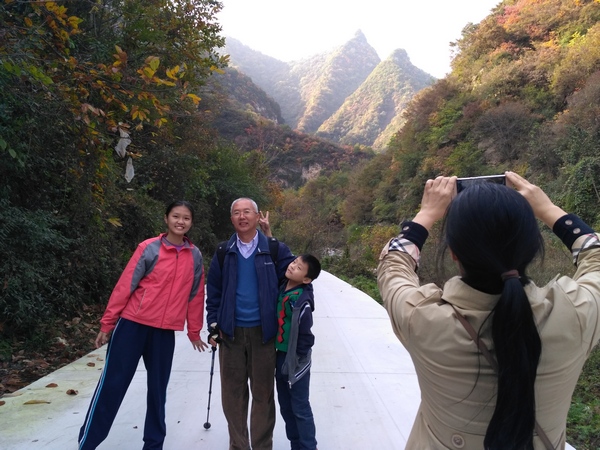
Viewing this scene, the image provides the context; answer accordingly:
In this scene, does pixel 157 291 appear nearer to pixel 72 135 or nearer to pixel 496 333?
pixel 496 333

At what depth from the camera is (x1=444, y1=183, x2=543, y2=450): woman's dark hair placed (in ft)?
3.31

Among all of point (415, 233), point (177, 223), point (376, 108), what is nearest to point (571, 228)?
point (415, 233)

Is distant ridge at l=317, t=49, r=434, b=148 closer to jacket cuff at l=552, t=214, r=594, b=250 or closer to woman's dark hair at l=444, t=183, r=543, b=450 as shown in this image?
jacket cuff at l=552, t=214, r=594, b=250

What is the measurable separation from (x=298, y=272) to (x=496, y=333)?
1.79m

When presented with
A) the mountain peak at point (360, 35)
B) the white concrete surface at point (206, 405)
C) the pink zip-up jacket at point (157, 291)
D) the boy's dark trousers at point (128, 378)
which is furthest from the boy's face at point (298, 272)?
the mountain peak at point (360, 35)

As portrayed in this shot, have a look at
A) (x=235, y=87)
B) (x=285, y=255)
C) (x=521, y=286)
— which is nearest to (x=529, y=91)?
(x=285, y=255)

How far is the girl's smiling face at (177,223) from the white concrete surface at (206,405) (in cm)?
142

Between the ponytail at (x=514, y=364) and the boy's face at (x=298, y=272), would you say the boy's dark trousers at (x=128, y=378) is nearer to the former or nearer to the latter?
the boy's face at (x=298, y=272)

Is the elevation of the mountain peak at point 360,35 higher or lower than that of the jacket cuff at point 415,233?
higher

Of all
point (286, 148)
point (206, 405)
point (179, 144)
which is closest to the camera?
point (206, 405)

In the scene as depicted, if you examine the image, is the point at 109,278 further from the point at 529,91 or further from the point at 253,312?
the point at 529,91

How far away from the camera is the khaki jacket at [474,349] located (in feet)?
3.48

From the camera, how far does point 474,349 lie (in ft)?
3.45

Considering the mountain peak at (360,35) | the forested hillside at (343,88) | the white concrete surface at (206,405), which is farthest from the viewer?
the mountain peak at (360,35)
